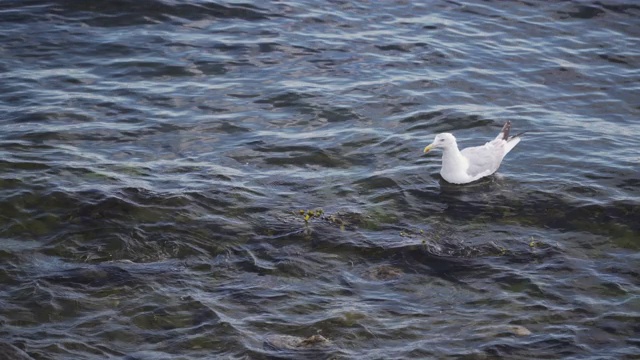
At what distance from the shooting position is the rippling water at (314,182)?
942 centimetres

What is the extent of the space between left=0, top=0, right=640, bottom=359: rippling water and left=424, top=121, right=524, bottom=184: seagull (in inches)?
8.0

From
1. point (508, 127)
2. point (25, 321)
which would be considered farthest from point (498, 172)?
point (25, 321)

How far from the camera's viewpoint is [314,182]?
41.3 feet

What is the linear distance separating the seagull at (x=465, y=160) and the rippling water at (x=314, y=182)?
20cm

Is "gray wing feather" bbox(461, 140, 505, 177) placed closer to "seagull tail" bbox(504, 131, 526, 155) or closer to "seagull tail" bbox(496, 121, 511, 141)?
"seagull tail" bbox(504, 131, 526, 155)

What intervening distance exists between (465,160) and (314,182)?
208 centimetres

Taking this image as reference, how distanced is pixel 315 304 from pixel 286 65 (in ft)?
23.6

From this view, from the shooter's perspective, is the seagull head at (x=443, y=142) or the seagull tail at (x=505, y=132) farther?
the seagull tail at (x=505, y=132)

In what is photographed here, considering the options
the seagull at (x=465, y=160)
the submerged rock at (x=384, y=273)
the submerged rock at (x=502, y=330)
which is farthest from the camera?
the seagull at (x=465, y=160)

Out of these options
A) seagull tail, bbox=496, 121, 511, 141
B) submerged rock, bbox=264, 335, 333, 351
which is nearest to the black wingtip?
seagull tail, bbox=496, 121, 511, 141

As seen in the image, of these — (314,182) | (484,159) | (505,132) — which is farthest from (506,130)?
(314,182)

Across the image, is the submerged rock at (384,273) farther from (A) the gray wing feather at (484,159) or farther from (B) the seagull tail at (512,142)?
Result: (B) the seagull tail at (512,142)

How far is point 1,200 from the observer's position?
11.5m

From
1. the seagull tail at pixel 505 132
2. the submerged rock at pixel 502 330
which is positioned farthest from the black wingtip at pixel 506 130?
the submerged rock at pixel 502 330
